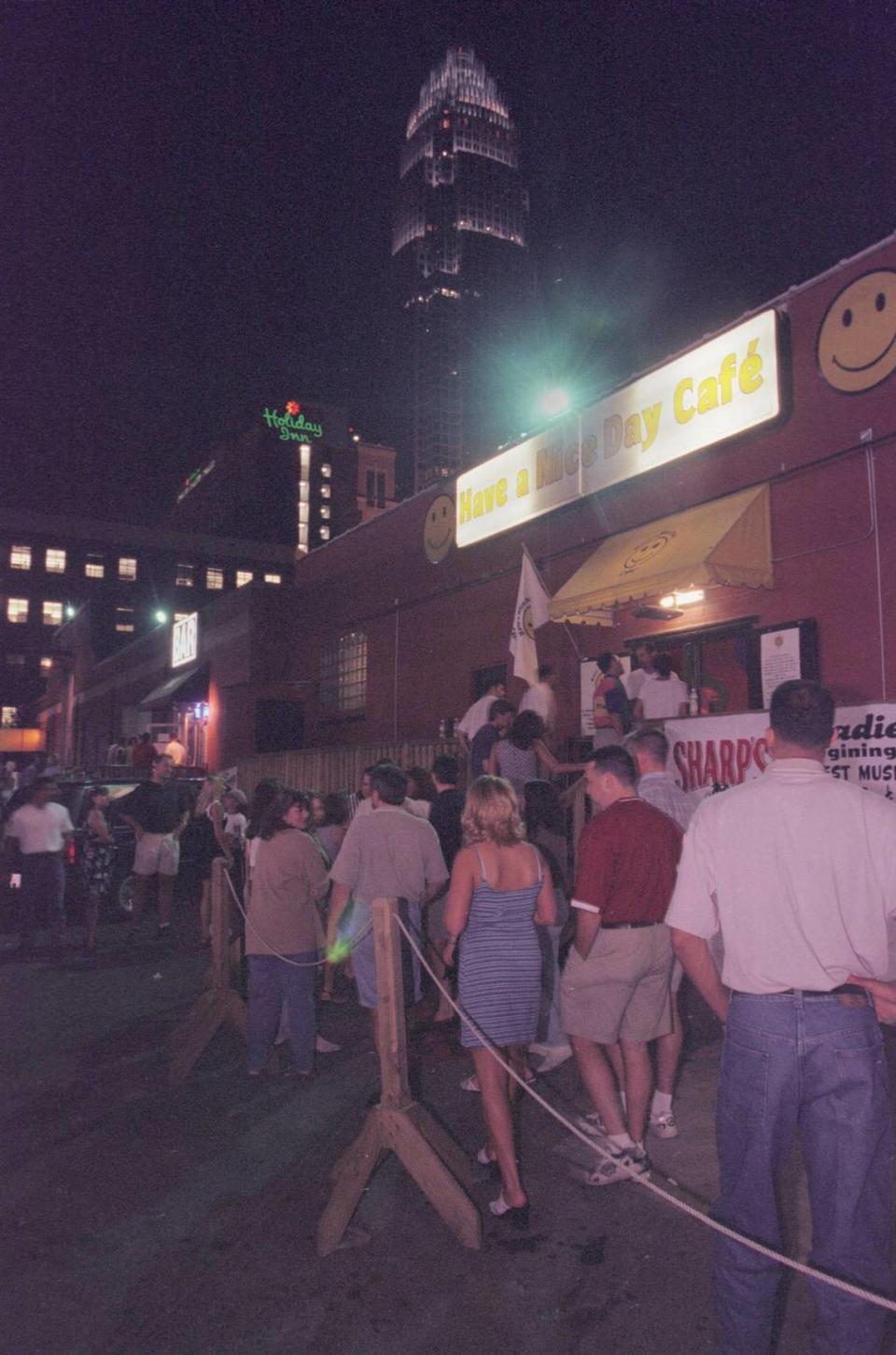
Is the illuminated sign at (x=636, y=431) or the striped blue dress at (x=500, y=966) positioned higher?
the illuminated sign at (x=636, y=431)

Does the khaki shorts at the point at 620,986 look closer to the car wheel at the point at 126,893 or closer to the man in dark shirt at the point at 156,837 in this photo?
the man in dark shirt at the point at 156,837

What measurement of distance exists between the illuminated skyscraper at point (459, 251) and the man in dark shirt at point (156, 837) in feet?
440

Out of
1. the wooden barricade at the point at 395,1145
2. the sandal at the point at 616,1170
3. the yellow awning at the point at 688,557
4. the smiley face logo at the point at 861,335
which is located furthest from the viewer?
the yellow awning at the point at 688,557

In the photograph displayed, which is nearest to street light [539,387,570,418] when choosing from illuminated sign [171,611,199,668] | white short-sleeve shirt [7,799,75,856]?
white short-sleeve shirt [7,799,75,856]

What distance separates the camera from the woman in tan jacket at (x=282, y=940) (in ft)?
19.5

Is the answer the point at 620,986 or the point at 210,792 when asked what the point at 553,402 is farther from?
the point at 620,986

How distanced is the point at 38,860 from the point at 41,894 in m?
0.40

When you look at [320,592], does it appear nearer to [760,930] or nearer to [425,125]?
[760,930]

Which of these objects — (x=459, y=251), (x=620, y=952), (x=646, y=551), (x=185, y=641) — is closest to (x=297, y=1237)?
(x=620, y=952)

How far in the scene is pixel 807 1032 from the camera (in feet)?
8.14

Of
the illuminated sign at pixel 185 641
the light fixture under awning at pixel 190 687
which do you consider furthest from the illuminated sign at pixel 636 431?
the illuminated sign at pixel 185 641

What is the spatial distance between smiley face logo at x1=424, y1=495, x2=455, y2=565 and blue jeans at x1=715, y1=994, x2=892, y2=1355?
1254 centimetres

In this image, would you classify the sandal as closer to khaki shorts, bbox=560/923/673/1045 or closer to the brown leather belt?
khaki shorts, bbox=560/923/673/1045

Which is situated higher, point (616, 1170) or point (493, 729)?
point (493, 729)
